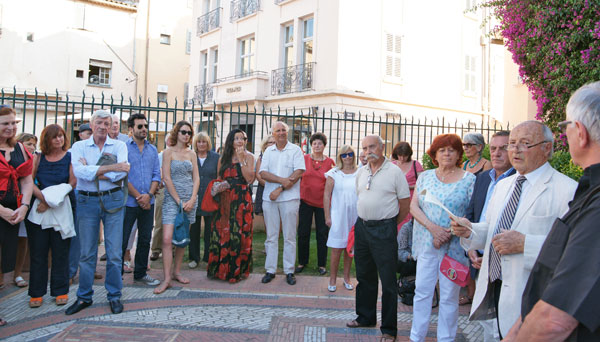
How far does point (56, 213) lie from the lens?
4.66 m

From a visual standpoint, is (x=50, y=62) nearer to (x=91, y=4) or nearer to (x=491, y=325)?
(x=91, y=4)

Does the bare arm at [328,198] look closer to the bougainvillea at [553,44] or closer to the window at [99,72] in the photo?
the bougainvillea at [553,44]

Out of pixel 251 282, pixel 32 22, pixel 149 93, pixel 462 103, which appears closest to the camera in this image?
pixel 251 282

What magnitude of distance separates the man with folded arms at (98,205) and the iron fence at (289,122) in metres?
1.50

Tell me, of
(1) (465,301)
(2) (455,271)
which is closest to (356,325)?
(2) (455,271)

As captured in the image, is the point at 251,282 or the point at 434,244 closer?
the point at 434,244

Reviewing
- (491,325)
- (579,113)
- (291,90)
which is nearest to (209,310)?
(491,325)

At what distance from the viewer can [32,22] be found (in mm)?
23109

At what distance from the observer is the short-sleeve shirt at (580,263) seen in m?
1.30

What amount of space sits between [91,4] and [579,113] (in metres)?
27.5

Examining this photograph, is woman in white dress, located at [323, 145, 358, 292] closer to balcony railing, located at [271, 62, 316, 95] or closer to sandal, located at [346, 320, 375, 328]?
sandal, located at [346, 320, 375, 328]

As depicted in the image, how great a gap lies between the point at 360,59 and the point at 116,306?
42.4ft

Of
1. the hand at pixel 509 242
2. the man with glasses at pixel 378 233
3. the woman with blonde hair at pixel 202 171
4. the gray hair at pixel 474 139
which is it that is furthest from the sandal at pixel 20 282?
the gray hair at pixel 474 139

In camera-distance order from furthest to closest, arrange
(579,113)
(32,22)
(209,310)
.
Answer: (32,22) < (209,310) < (579,113)
